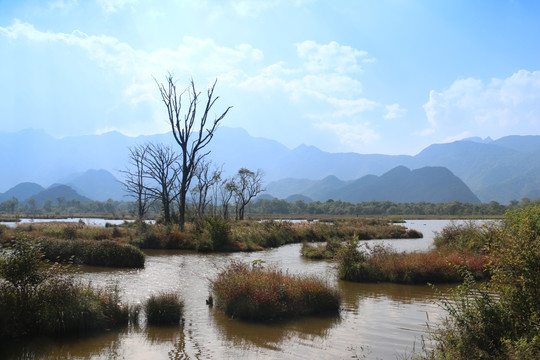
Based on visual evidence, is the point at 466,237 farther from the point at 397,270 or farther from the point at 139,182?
the point at 139,182

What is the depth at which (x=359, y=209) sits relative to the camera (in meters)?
167

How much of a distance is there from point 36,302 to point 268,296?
612 centimetres

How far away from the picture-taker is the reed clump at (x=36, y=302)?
9.20 metres

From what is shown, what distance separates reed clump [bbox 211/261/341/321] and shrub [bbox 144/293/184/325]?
1590 mm

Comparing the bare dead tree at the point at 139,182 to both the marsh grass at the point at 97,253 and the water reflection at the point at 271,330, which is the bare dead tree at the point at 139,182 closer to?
the marsh grass at the point at 97,253

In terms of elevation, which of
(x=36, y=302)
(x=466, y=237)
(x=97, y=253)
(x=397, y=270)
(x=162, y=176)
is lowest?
(x=397, y=270)

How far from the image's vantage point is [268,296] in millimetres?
11586

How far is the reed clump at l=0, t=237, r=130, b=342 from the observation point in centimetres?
920

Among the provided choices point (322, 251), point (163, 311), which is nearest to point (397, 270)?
point (322, 251)

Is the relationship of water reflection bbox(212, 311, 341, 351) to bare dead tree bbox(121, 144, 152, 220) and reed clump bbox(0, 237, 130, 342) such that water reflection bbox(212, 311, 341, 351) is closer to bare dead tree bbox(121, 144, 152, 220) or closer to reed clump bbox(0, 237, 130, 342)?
reed clump bbox(0, 237, 130, 342)

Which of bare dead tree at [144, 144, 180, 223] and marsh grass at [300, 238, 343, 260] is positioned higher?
bare dead tree at [144, 144, 180, 223]

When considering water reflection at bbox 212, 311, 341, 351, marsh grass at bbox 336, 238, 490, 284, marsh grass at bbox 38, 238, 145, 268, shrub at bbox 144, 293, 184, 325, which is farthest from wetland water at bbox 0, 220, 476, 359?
marsh grass at bbox 38, 238, 145, 268

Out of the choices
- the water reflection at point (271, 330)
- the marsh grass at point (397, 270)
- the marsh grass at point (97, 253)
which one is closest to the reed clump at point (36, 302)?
the water reflection at point (271, 330)

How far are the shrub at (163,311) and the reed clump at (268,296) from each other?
62.6 inches
